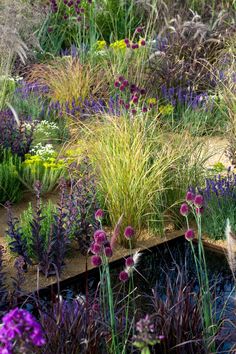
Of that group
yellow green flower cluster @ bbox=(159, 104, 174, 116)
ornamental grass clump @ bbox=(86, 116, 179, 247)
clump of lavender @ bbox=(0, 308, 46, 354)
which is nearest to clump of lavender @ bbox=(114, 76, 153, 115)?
yellow green flower cluster @ bbox=(159, 104, 174, 116)

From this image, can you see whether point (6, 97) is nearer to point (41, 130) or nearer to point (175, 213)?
point (41, 130)

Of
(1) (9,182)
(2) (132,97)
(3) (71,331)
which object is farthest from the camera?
(2) (132,97)

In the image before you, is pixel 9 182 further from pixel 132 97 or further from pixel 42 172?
pixel 132 97

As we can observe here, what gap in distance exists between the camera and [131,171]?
514cm

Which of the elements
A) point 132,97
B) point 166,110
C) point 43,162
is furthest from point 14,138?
point 166,110

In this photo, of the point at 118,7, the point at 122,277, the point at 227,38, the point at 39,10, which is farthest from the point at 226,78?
the point at 122,277

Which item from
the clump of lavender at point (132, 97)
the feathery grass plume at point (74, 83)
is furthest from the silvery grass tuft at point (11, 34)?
the clump of lavender at point (132, 97)

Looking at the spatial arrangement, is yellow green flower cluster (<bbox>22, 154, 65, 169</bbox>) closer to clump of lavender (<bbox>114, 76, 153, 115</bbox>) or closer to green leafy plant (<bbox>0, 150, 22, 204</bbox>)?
green leafy plant (<bbox>0, 150, 22, 204</bbox>)

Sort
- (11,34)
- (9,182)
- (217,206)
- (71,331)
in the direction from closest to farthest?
(71,331) < (217,206) < (9,182) < (11,34)

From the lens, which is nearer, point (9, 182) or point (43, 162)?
point (9, 182)

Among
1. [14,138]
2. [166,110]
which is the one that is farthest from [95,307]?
[166,110]

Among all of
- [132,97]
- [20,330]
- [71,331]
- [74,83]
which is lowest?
[74,83]

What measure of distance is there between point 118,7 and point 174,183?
21.9ft

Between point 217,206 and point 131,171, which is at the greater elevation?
point 131,171
